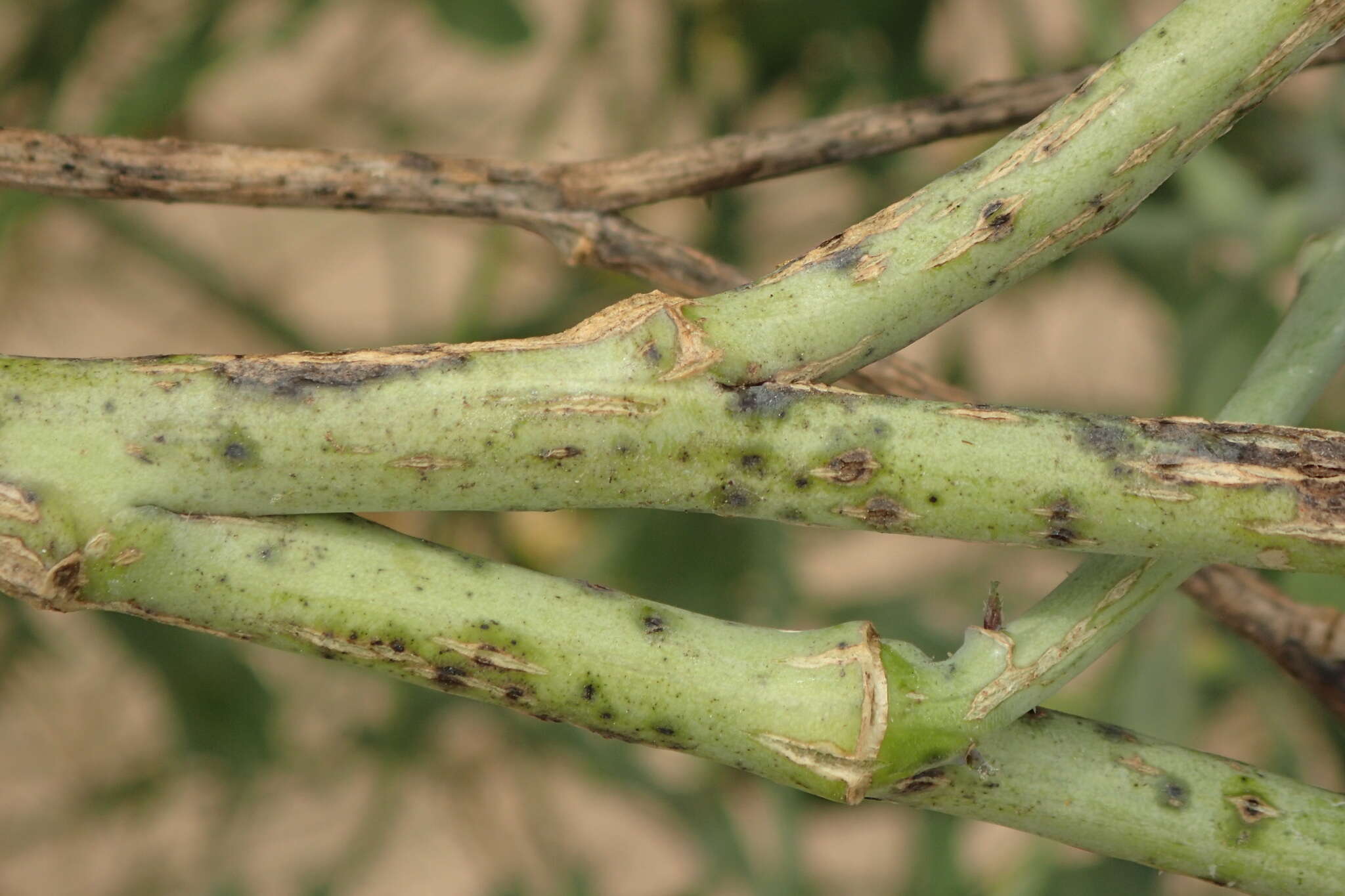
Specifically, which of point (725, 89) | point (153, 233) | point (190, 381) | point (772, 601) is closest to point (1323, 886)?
point (190, 381)

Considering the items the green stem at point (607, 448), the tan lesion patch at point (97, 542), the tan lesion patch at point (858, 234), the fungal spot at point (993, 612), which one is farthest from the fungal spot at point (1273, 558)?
the tan lesion patch at point (97, 542)

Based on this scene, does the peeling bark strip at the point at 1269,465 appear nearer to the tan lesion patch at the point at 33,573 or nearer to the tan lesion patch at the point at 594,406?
the tan lesion patch at the point at 594,406

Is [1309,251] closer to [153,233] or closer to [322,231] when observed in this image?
[153,233]

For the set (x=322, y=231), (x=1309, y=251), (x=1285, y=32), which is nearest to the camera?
(x=1285, y=32)

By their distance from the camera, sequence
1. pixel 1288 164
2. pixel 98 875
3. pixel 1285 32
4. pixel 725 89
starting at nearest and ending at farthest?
1. pixel 1285 32
2. pixel 1288 164
3. pixel 725 89
4. pixel 98 875

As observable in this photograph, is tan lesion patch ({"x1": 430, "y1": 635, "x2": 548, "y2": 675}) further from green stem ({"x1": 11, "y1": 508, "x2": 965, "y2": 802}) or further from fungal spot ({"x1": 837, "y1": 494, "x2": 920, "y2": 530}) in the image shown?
fungal spot ({"x1": 837, "y1": 494, "x2": 920, "y2": 530})

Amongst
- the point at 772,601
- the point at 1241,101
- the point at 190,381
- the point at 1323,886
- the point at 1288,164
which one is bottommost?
the point at 1323,886

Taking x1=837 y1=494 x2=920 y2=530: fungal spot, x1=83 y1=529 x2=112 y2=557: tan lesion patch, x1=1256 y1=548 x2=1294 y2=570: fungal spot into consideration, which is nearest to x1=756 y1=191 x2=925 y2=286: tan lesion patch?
x1=837 y1=494 x2=920 y2=530: fungal spot
